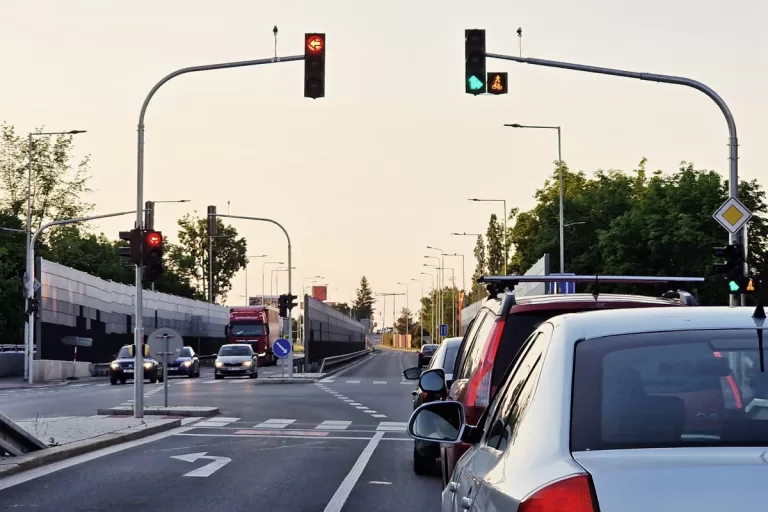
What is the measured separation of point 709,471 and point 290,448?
14.8 meters

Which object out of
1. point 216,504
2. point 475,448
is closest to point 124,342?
point 216,504

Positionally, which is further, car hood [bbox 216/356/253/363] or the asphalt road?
car hood [bbox 216/356/253/363]

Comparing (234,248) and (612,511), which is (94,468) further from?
(234,248)

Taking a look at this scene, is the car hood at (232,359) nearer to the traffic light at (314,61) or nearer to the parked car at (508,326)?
the traffic light at (314,61)

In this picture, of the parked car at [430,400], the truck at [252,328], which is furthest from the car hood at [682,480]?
the truck at [252,328]

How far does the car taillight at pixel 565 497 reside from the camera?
2.85 m

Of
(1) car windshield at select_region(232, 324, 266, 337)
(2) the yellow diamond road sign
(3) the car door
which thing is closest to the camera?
(3) the car door

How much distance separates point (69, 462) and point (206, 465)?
5.27 feet

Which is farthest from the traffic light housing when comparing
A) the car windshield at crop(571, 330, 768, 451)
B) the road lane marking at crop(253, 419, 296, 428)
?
the car windshield at crop(571, 330, 768, 451)

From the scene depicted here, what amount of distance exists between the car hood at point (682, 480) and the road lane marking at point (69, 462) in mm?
10009

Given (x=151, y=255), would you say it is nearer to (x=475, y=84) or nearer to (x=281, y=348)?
(x=475, y=84)

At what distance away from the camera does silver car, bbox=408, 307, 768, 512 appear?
2.84 metres

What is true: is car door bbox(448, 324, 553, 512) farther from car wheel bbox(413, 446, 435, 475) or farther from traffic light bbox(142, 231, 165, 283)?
traffic light bbox(142, 231, 165, 283)

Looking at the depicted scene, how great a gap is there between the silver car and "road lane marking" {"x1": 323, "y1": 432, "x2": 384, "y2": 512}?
23.6 ft
